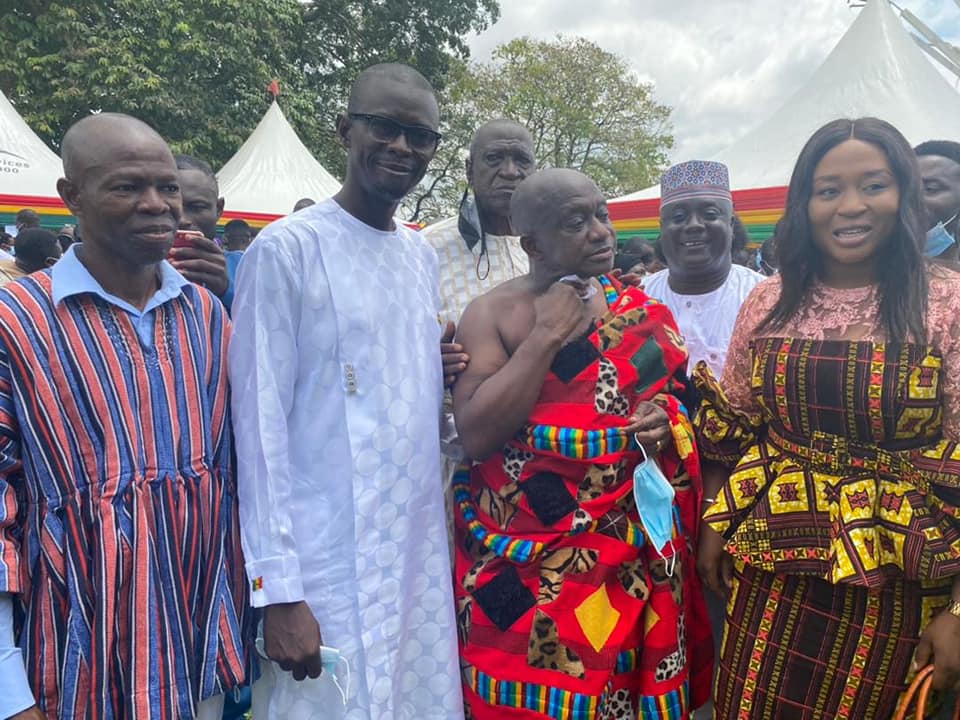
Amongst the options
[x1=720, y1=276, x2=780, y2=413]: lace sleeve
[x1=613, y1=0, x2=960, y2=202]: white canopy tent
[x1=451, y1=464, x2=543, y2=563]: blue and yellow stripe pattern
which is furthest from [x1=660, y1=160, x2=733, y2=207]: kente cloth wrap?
[x1=613, y1=0, x2=960, y2=202]: white canopy tent

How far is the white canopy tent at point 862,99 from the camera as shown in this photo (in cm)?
1057

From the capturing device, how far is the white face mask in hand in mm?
1750

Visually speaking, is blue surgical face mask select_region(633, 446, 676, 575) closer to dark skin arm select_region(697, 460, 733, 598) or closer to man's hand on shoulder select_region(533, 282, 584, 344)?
dark skin arm select_region(697, 460, 733, 598)

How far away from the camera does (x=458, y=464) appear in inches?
Answer: 88.1

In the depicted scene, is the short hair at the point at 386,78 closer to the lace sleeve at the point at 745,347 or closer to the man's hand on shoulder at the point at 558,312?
the man's hand on shoulder at the point at 558,312

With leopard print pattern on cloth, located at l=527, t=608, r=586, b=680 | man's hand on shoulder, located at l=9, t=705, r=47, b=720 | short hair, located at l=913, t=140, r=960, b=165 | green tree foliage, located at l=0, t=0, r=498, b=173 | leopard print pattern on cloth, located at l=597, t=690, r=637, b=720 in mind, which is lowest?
leopard print pattern on cloth, located at l=597, t=690, r=637, b=720

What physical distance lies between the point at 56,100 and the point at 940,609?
53.8 ft

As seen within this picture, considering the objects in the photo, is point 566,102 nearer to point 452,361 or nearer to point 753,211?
point 753,211

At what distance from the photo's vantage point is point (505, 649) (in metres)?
1.95

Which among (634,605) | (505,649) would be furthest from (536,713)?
(634,605)

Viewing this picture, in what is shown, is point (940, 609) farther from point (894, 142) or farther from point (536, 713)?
point (894, 142)

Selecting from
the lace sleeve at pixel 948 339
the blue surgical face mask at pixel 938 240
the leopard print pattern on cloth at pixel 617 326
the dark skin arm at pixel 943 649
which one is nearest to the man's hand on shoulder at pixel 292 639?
the leopard print pattern on cloth at pixel 617 326

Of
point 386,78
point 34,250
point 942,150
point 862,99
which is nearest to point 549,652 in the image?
point 386,78

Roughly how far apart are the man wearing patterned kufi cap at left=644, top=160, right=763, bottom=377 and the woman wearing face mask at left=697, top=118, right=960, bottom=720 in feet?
2.76
